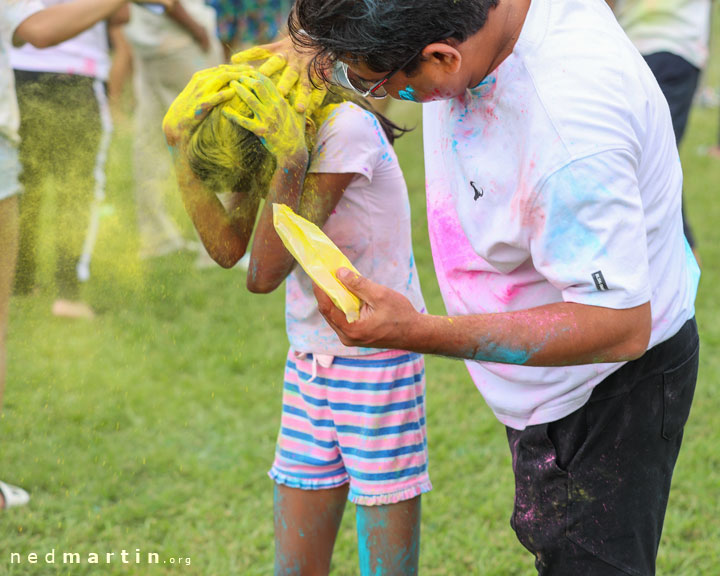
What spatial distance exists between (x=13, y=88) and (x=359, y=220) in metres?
1.48

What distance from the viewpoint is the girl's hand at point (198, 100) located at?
1.76m

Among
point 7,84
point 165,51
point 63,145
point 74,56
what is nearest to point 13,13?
point 7,84

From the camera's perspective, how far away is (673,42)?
4672 mm

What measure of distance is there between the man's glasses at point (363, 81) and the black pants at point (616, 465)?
736mm

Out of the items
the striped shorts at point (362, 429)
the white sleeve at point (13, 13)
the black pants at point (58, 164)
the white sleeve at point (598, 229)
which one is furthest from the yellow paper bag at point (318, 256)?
the white sleeve at point (13, 13)

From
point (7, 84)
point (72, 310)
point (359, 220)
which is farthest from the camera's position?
point (72, 310)

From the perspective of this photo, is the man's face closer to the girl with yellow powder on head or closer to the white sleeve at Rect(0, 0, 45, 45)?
the girl with yellow powder on head

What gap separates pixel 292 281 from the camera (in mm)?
2146

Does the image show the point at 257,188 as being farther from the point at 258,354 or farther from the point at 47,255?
the point at 258,354

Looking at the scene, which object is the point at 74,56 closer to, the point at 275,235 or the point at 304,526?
the point at 275,235

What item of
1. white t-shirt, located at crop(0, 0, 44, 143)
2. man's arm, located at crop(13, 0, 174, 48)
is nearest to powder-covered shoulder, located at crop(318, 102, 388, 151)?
white t-shirt, located at crop(0, 0, 44, 143)

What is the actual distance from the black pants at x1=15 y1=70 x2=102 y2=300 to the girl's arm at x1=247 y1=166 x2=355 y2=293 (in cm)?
130

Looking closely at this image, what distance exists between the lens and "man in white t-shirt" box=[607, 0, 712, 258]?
4.67 m

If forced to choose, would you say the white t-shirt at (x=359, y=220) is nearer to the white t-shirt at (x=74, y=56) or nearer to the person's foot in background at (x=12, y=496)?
the person's foot in background at (x=12, y=496)
